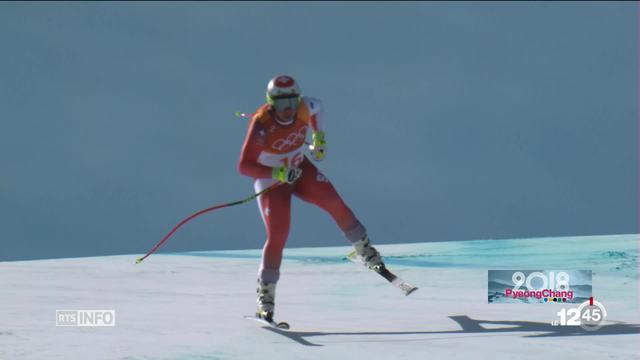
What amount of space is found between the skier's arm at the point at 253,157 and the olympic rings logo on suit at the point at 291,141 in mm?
125

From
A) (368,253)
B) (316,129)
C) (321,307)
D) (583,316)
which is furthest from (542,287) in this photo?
→ (316,129)

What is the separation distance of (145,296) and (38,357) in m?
2.93

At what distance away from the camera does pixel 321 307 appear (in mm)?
7039

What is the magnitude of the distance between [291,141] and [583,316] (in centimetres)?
229

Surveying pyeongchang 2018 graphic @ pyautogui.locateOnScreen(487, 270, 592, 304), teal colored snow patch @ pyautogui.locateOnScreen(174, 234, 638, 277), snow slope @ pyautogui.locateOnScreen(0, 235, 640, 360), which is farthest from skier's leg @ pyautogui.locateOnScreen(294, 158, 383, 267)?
teal colored snow patch @ pyautogui.locateOnScreen(174, 234, 638, 277)

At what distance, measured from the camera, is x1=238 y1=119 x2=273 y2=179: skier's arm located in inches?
233

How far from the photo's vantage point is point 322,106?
6.32 meters

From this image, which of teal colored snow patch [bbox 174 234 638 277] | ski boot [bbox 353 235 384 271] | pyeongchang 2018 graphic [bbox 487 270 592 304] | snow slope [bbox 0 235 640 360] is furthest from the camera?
teal colored snow patch [bbox 174 234 638 277]

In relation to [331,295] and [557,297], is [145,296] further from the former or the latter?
[557,297]

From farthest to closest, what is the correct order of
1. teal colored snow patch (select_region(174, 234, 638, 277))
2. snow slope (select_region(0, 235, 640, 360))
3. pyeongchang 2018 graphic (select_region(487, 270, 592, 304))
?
teal colored snow patch (select_region(174, 234, 638, 277))
pyeongchang 2018 graphic (select_region(487, 270, 592, 304))
snow slope (select_region(0, 235, 640, 360))

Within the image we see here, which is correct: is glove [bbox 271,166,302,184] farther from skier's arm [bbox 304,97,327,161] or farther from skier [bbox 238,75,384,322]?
skier's arm [bbox 304,97,327,161]

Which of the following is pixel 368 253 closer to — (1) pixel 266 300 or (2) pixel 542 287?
(1) pixel 266 300

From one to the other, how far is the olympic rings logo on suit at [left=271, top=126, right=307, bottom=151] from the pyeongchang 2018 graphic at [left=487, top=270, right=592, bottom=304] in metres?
1.97

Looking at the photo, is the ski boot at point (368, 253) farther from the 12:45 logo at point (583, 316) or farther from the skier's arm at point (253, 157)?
the 12:45 logo at point (583, 316)
